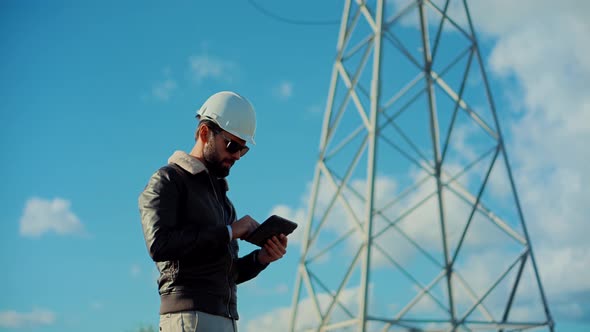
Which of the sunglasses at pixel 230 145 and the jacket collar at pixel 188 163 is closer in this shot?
the jacket collar at pixel 188 163

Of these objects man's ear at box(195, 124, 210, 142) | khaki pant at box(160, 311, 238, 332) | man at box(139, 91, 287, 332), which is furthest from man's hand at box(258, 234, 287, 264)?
man's ear at box(195, 124, 210, 142)

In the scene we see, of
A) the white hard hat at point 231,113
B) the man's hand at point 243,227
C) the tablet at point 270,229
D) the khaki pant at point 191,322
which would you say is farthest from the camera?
the white hard hat at point 231,113

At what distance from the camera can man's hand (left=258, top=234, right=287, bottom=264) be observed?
3.81m

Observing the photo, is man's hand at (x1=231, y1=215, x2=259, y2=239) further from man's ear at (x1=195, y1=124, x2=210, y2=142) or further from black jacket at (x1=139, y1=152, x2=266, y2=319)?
man's ear at (x1=195, y1=124, x2=210, y2=142)

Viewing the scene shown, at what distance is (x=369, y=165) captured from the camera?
1238 cm

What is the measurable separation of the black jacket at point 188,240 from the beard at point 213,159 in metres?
0.07

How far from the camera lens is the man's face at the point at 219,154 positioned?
3779mm

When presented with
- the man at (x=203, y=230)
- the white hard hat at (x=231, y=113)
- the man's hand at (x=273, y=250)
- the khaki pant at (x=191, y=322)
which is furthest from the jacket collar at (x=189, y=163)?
the khaki pant at (x=191, y=322)

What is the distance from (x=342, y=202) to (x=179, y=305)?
32.6 ft

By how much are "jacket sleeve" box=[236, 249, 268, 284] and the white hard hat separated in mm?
578

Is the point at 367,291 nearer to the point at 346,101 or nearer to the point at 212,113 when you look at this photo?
the point at 346,101

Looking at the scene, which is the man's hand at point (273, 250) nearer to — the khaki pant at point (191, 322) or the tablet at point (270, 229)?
the tablet at point (270, 229)

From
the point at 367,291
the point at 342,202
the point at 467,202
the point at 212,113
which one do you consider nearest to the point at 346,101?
the point at 342,202

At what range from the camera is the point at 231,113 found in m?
3.92
